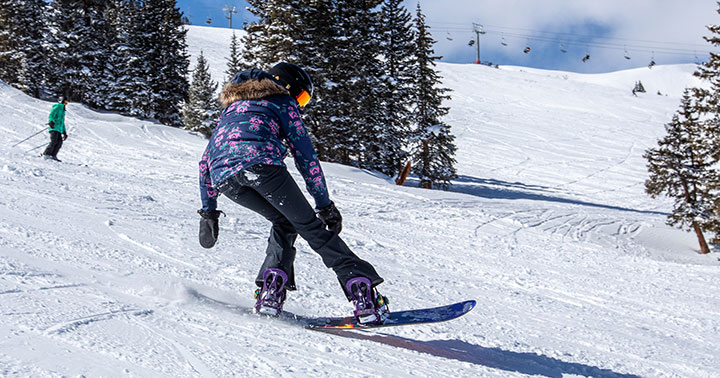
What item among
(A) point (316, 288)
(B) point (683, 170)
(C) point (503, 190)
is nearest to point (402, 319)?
(A) point (316, 288)

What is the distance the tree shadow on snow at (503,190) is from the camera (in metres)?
27.8

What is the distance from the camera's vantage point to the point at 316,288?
14.7 ft

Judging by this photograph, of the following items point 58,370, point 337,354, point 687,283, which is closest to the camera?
point 58,370

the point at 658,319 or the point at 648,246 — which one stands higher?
the point at 658,319

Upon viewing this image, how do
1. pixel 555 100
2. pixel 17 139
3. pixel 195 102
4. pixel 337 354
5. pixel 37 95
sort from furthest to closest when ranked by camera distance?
pixel 555 100 → pixel 37 95 → pixel 195 102 → pixel 17 139 → pixel 337 354

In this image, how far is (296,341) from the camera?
2916 mm

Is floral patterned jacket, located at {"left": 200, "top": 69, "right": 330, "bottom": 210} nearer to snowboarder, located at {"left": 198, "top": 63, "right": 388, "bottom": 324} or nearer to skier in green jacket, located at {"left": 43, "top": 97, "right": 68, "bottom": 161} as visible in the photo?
snowboarder, located at {"left": 198, "top": 63, "right": 388, "bottom": 324}

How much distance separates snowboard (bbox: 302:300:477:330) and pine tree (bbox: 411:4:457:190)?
80.8 feet

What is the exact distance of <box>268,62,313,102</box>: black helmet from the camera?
10.9 feet

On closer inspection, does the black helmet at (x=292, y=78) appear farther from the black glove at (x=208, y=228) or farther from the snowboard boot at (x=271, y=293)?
the snowboard boot at (x=271, y=293)

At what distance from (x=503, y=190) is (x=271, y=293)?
28225 mm

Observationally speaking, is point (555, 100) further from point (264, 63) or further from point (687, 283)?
point (687, 283)

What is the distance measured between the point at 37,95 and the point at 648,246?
142 ft

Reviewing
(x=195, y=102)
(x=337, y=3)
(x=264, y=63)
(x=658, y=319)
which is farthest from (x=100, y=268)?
(x=195, y=102)
